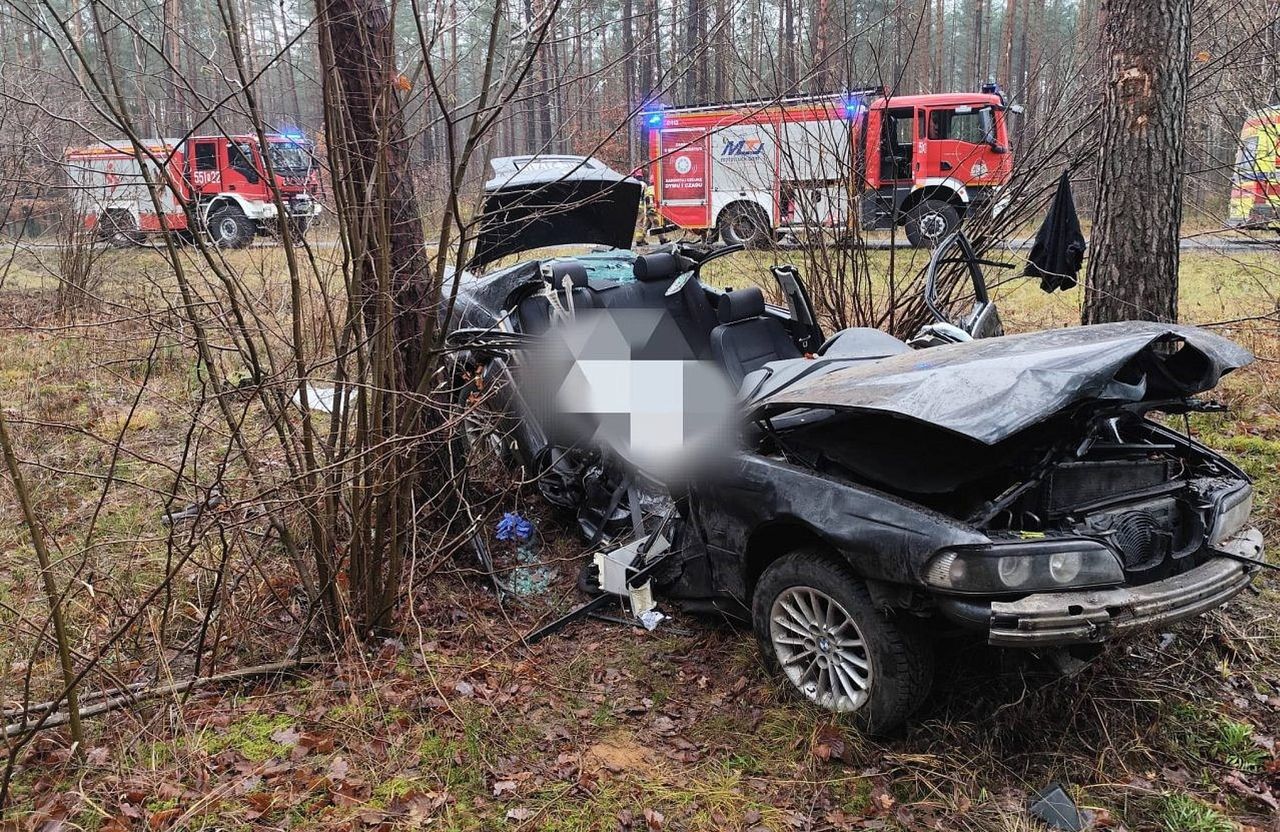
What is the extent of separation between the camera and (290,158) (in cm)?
404

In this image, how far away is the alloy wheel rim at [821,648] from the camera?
315 cm

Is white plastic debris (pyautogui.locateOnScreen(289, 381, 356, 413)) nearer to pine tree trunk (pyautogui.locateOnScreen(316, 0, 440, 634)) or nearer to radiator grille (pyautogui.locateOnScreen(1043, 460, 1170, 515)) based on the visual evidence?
pine tree trunk (pyautogui.locateOnScreen(316, 0, 440, 634))

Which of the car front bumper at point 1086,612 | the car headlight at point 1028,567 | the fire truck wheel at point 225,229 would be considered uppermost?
the fire truck wheel at point 225,229

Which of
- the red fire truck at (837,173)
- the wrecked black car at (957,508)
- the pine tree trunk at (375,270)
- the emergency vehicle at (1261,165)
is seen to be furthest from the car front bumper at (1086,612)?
the emergency vehicle at (1261,165)

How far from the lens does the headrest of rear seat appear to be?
206 inches

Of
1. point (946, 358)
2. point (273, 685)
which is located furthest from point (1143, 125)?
point (273, 685)

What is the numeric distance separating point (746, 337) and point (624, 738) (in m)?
2.32

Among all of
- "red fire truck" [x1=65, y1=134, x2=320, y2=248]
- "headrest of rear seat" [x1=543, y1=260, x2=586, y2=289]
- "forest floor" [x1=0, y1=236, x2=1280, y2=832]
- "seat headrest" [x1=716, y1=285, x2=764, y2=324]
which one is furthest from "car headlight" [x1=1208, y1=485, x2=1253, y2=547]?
"red fire truck" [x1=65, y1=134, x2=320, y2=248]

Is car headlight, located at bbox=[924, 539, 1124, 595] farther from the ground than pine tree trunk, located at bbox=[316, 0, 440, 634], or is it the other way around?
pine tree trunk, located at bbox=[316, 0, 440, 634]

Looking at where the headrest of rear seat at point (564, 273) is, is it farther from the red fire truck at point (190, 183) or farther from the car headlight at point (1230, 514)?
the car headlight at point (1230, 514)

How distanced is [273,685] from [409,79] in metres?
2.56

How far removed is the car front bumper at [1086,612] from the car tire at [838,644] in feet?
1.05

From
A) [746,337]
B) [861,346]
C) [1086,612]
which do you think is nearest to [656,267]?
[746,337]

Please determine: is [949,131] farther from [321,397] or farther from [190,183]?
[190,183]
